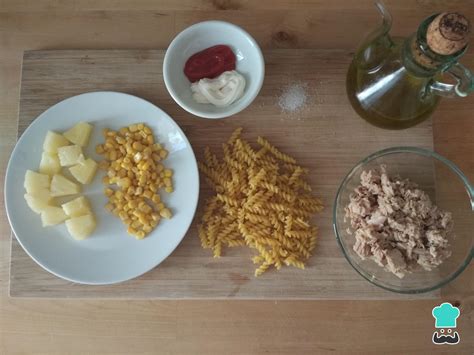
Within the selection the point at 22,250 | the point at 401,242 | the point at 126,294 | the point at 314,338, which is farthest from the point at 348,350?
the point at 22,250

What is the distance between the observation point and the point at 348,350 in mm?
1291

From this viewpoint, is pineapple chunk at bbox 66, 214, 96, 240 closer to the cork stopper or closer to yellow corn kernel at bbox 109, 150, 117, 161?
yellow corn kernel at bbox 109, 150, 117, 161

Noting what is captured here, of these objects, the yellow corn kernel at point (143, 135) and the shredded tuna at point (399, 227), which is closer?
the shredded tuna at point (399, 227)

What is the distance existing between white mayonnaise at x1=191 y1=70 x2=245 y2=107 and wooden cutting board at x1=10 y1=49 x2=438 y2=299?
10 centimetres

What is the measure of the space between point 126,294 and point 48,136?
0.49 meters

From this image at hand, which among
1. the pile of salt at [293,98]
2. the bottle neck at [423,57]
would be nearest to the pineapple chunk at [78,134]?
the pile of salt at [293,98]

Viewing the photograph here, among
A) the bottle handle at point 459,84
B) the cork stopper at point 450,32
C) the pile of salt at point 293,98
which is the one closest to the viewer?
the cork stopper at point 450,32

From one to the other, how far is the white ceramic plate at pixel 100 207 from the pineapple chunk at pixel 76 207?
0.03m

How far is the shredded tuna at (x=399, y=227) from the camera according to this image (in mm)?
1126

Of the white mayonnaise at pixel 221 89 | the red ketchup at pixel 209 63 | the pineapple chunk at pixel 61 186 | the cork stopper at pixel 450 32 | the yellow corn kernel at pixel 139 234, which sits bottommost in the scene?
the yellow corn kernel at pixel 139 234

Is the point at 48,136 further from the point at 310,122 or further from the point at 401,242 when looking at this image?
the point at 401,242

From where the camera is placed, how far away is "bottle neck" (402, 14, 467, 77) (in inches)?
37.2

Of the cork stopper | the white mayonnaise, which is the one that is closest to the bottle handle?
the cork stopper

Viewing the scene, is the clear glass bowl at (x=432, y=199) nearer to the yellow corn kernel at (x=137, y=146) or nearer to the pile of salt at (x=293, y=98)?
the pile of salt at (x=293, y=98)
